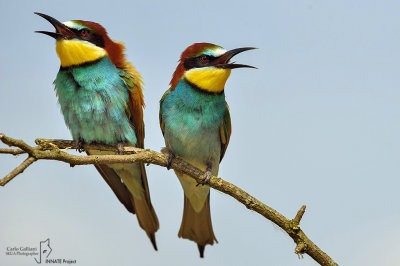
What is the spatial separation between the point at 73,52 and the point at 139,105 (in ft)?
1.80

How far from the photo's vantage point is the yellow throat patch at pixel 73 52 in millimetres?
3250

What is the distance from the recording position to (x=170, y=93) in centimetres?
326

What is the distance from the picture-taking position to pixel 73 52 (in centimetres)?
325

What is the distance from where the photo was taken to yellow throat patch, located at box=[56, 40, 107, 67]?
325 centimetres

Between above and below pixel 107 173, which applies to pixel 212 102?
above

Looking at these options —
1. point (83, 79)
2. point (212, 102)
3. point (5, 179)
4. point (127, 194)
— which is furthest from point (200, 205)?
point (5, 179)

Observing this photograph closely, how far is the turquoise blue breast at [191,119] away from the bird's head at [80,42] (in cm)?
55

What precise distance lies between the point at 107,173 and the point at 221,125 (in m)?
0.93

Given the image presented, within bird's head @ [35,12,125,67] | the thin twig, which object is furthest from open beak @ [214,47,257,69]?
the thin twig

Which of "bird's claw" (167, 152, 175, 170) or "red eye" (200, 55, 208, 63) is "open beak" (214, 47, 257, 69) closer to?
"red eye" (200, 55, 208, 63)

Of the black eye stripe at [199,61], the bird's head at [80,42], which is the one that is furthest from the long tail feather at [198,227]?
the bird's head at [80,42]

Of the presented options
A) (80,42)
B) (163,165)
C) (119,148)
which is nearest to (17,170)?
(163,165)

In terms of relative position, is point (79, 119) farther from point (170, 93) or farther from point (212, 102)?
point (212, 102)

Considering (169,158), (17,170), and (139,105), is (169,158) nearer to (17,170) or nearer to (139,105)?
(139,105)
